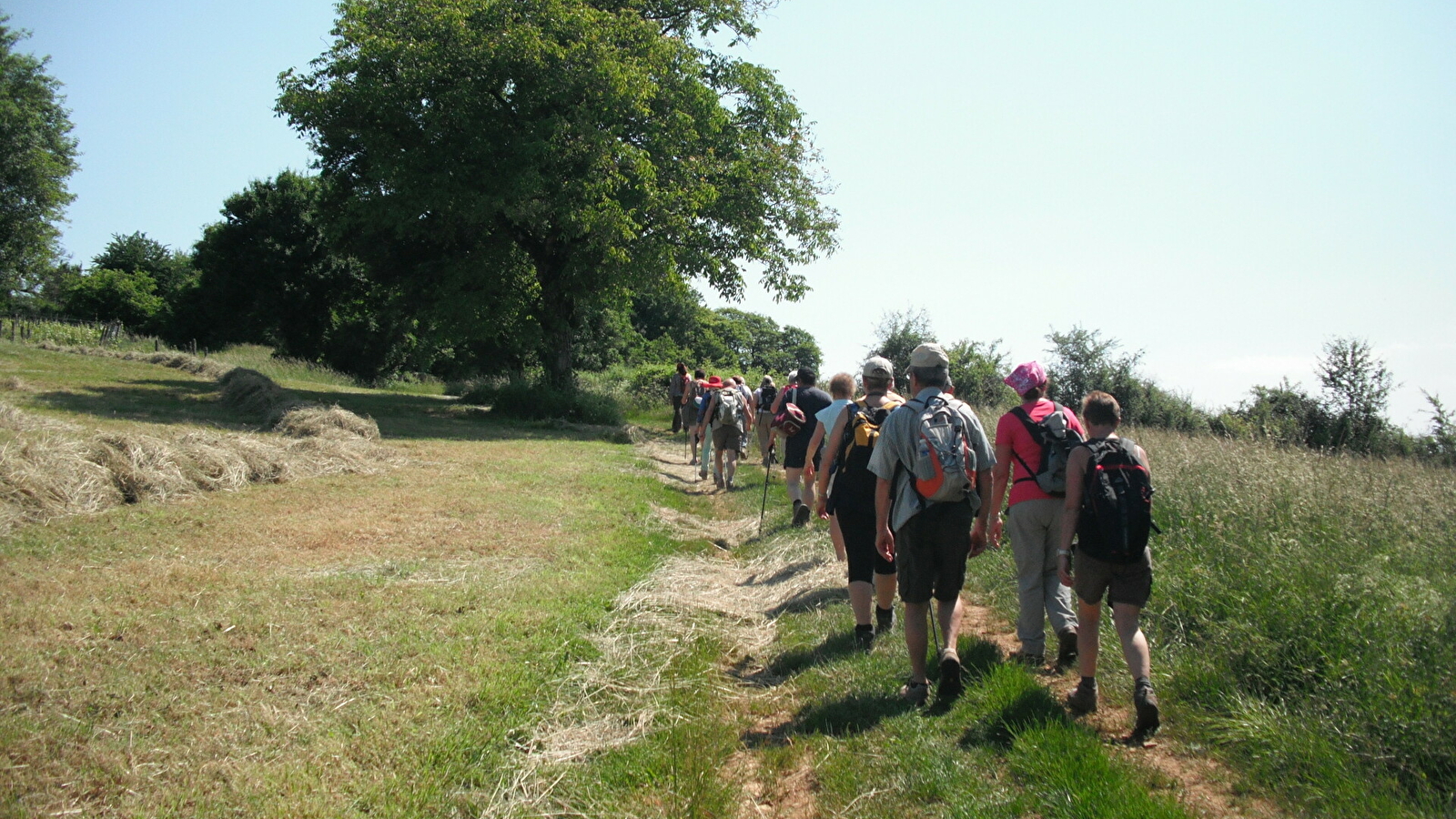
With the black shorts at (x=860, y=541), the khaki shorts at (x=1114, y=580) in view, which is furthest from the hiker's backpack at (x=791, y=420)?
the khaki shorts at (x=1114, y=580)

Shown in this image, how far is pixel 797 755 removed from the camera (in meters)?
4.32

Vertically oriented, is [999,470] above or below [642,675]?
above

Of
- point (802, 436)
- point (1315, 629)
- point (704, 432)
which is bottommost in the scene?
point (1315, 629)

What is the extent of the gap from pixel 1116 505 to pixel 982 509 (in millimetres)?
818

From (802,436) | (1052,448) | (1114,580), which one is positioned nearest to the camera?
(1114,580)

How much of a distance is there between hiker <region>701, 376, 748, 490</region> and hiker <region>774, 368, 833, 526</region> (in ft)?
9.80

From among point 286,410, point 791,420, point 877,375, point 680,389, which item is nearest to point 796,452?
point 791,420

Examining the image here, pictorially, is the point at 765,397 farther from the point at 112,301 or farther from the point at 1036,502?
the point at 112,301

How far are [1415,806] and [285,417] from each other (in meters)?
13.7

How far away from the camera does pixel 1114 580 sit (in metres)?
4.52

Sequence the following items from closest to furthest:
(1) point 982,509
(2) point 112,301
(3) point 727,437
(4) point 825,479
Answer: (1) point 982,509 < (4) point 825,479 < (3) point 727,437 < (2) point 112,301

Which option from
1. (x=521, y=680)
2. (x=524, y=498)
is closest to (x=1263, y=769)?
(x=521, y=680)

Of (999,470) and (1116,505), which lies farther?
(999,470)

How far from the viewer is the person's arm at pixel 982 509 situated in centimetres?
504
